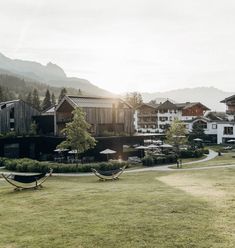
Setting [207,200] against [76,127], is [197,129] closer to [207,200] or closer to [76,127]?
[76,127]

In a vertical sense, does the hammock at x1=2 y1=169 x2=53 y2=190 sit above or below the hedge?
above

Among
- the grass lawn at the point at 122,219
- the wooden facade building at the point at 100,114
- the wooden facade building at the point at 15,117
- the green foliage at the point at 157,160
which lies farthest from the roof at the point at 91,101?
the grass lawn at the point at 122,219

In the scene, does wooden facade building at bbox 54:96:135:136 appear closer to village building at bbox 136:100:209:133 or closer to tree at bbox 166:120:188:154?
tree at bbox 166:120:188:154

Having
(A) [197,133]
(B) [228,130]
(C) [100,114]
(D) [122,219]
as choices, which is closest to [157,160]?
(C) [100,114]

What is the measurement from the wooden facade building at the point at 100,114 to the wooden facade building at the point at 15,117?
35.0 feet

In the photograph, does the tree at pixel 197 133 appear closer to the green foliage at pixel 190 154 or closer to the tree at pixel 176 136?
the tree at pixel 176 136

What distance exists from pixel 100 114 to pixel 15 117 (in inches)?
772

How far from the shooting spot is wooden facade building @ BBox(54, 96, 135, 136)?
5675cm

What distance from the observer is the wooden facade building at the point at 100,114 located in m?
56.8

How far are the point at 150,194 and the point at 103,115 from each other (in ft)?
130

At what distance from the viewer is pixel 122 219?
13.9 m

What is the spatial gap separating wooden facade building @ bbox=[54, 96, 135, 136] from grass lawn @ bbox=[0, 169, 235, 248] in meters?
36.7

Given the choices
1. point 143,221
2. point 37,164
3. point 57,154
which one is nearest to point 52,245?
point 143,221

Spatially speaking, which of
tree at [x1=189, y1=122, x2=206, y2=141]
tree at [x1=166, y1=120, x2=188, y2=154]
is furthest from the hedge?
tree at [x1=189, y1=122, x2=206, y2=141]
